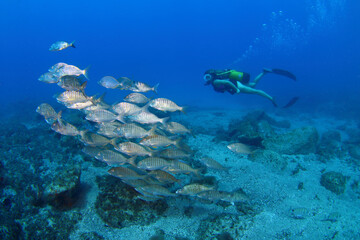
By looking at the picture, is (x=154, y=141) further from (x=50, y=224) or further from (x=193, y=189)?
(x=50, y=224)

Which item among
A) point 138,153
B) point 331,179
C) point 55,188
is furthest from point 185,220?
point 331,179

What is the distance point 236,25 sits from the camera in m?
147

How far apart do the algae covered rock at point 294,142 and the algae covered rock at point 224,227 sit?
4467mm

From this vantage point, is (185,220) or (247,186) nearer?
(185,220)

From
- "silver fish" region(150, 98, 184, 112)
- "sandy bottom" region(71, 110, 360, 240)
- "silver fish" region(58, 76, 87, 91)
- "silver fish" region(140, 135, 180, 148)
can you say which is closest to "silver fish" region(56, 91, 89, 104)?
"silver fish" region(58, 76, 87, 91)

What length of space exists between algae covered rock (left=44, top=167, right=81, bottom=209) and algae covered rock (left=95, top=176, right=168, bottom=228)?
654 millimetres

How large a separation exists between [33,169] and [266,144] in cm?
→ 931

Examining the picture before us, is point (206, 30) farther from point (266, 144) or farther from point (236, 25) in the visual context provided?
point (266, 144)

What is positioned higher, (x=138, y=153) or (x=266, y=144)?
(x=266, y=144)

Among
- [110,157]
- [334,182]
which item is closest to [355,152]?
[334,182]

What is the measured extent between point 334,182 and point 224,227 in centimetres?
438

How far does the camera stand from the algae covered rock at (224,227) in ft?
12.7

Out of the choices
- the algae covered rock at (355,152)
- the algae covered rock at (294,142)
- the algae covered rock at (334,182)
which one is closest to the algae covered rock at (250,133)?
the algae covered rock at (294,142)

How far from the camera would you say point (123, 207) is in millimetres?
4406
